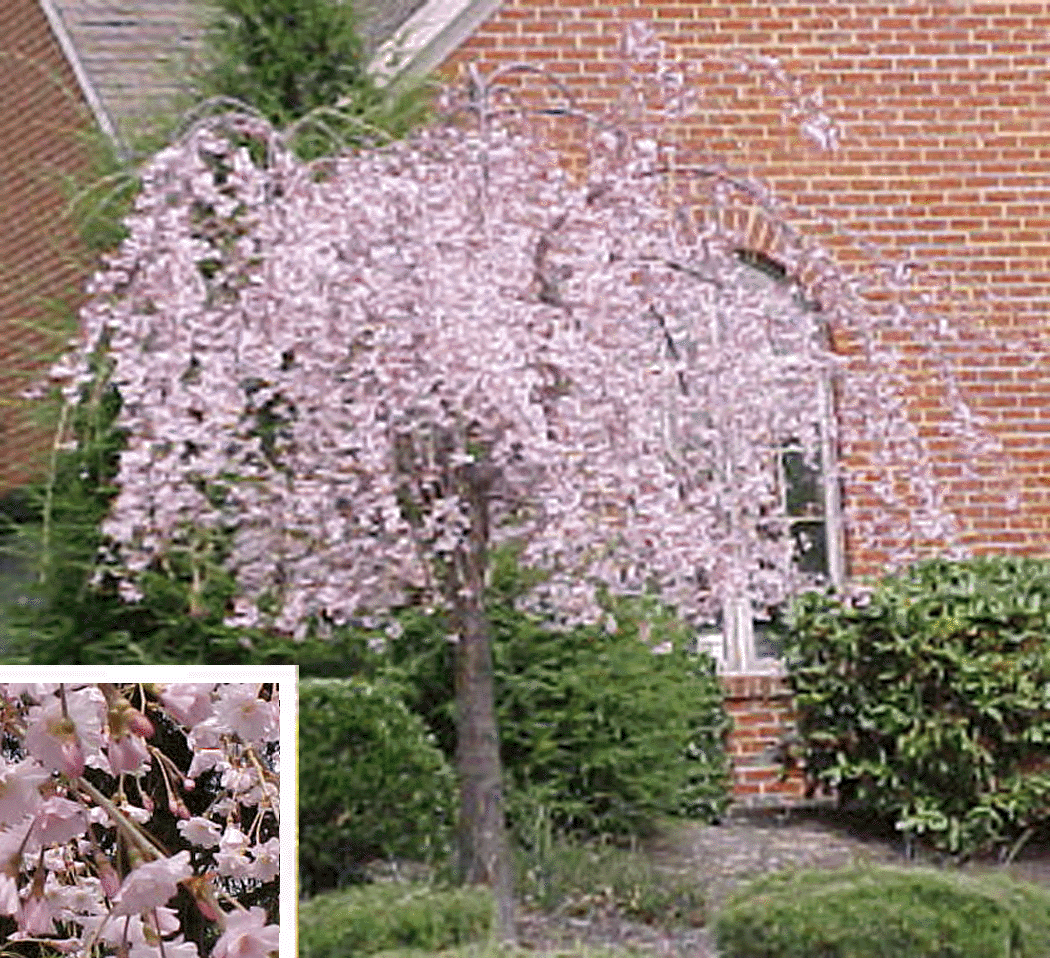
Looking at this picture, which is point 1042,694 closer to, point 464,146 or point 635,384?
point 635,384

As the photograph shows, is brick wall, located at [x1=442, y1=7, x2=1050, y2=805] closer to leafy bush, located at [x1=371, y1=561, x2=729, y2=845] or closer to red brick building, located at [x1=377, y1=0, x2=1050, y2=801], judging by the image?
red brick building, located at [x1=377, y1=0, x2=1050, y2=801]

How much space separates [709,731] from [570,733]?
134cm

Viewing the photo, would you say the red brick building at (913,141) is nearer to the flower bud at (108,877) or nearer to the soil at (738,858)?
the soil at (738,858)

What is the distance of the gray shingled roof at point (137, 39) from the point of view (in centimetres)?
1313

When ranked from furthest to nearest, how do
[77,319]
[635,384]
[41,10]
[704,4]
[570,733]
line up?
1. [41,10]
2. [704,4]
3. [77,319]
4. [570,733]
5. [635,384]

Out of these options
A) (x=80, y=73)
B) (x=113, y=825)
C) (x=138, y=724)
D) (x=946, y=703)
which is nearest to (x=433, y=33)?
(x=80, y=73)

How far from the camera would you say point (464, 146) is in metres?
9.37

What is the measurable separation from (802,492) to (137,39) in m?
4.78

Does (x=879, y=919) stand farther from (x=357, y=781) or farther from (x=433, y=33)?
(x=433, y=33)

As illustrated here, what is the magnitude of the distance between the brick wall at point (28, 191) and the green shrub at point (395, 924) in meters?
6.48

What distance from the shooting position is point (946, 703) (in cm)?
1112

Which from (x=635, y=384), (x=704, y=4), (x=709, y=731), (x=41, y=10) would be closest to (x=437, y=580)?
(x=635, y=384)

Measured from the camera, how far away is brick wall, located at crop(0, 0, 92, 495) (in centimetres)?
1459

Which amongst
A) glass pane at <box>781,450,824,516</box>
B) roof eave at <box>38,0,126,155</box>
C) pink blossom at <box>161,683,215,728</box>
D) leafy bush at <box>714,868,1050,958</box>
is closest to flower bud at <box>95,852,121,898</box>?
pink blossom at <box>161,683,215,728</box>
